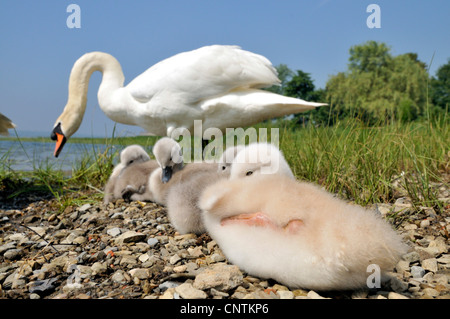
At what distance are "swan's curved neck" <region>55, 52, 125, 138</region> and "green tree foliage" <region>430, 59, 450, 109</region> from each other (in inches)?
1272

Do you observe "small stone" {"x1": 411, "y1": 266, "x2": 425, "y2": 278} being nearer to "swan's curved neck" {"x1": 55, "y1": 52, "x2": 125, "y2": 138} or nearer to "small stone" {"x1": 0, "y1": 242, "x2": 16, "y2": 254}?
"small stone" {"x1": 0, "y1": 242, "x2": 16, "y2": 254}

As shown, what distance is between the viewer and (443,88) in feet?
105

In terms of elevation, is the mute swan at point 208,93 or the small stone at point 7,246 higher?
the mute swan at point 208,93

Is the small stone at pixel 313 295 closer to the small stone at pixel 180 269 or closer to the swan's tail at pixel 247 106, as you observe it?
the small stone at pixel 180 269

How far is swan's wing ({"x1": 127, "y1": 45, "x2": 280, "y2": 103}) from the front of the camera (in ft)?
16.8

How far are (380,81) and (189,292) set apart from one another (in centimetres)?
3330

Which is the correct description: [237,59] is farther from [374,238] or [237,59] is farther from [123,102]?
[374,238]

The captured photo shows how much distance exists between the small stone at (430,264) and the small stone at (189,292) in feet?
4.38

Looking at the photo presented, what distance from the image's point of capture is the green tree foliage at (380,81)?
29.0 metres

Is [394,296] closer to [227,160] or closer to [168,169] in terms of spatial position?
[227,160]

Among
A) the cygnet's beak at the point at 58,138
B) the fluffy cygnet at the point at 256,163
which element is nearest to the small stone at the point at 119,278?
the fluffy cygnet at the point at 256,163

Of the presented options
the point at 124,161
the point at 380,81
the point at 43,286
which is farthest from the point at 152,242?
the point at 380,81

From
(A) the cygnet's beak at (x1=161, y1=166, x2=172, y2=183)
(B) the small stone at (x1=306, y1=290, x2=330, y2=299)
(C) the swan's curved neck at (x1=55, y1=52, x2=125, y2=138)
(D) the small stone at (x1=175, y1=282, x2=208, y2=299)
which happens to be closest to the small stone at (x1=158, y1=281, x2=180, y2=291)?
(D) the small stone at (x1=175, y1=282, x2=208, y2=299)
